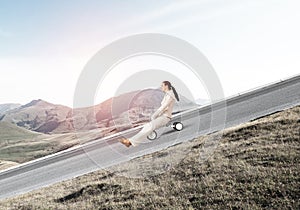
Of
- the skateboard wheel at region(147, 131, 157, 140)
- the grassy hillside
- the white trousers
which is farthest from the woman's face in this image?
the grassy hillside

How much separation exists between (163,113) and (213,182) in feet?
14.8

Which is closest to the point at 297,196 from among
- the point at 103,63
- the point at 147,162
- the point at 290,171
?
the point at 290,171

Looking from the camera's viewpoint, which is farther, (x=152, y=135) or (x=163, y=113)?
(x=152, y=135)

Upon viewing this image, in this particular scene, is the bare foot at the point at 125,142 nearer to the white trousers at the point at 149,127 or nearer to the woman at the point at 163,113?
the woman at the point at 163,113

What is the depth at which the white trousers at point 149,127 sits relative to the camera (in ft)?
37.0

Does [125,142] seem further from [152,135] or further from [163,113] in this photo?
[163,113]

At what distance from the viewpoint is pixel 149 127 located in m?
11.5

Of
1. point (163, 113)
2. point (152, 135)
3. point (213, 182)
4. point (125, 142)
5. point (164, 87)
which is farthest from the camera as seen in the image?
point (213, 182)

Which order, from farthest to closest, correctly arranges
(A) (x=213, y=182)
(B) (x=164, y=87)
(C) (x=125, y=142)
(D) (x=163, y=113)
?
(A) (x=213, y=182) < (C) (x=125, y=142) < (D) (x=163, y=113) < (B) (x=164, y=87)

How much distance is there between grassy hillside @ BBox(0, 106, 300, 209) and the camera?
12.5m

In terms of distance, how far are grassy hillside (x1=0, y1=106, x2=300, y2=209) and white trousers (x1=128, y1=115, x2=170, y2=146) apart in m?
2.96

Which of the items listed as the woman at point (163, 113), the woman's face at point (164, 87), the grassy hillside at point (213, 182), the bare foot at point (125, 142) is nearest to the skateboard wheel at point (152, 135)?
the woman at point (163, 113)

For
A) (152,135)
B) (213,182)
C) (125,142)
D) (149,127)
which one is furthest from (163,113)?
(213,182)

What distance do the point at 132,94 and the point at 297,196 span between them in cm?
564
